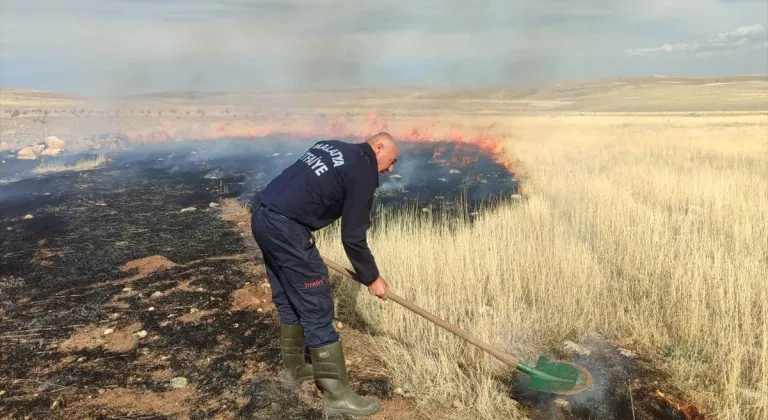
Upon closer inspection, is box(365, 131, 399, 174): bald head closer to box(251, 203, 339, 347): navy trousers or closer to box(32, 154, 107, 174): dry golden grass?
box(251, 203, 339, 347): navy trousers

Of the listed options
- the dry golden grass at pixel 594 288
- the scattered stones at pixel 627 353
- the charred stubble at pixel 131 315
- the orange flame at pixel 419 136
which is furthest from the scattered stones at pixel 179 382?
the orange flame at pixel 419 136

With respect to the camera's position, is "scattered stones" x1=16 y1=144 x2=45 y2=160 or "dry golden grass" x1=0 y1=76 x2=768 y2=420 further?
"scattered stones" x1=16 y1=144 x2=45 y2=160

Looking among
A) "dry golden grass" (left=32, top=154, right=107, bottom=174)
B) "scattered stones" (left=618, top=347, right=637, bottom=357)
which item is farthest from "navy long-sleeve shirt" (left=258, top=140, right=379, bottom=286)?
"dry golden grass" (left=32, top=154, right=107, bottom=174)

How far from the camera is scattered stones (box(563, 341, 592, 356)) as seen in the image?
12.3 ft

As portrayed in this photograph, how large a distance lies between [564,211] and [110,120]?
36.0 metres

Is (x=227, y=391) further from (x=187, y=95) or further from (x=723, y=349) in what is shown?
(x=187, y=95)

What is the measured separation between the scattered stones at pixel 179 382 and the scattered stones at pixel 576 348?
2.83 m

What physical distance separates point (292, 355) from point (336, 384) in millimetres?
441

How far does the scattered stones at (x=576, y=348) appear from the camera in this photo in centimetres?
376

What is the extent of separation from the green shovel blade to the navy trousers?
4.06 ft

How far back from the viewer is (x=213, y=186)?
11.5m

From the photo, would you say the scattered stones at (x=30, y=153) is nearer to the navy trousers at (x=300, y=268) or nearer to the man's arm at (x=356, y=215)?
the navy trousers at (x=300, y=268)

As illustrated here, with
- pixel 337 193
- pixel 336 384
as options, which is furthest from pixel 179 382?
pixel 337 193

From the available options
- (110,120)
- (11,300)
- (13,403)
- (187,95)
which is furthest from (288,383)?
(187,95)
